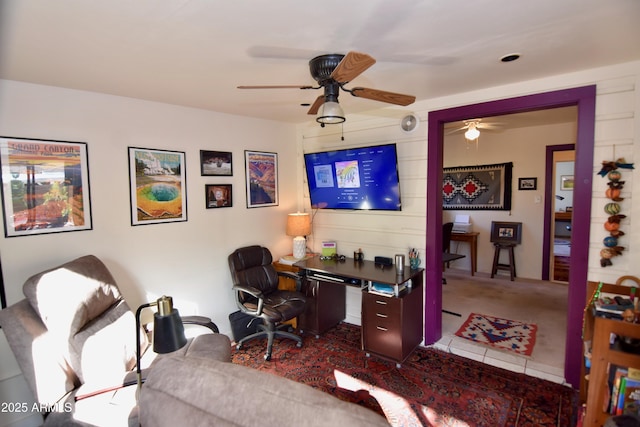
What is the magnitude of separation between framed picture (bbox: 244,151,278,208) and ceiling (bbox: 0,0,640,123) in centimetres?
115

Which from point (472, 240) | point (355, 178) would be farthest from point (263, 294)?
point (472, 240)

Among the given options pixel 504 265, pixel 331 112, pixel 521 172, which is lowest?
pixel 504 265

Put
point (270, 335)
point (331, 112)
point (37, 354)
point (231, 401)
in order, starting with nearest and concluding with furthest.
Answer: point (231, 401) → point (37, 354) → point (331, 112) → point (270, 335)

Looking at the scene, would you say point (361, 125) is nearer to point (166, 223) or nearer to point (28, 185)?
point (166, 223)

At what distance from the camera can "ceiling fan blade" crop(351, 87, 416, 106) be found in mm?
1954

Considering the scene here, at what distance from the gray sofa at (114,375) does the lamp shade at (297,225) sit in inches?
67.0

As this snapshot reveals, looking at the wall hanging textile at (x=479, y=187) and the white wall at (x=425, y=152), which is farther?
the wall hanging textile at (x=479, y=187)

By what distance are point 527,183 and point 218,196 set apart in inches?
183

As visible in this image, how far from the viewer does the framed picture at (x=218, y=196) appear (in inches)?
127

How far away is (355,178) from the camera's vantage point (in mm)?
3492

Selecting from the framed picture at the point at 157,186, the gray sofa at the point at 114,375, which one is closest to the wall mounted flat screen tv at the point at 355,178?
the framed picture at the point at 157,186

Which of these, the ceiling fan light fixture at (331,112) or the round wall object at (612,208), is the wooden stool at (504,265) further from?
the ceiling fan light fixture at (331,112)

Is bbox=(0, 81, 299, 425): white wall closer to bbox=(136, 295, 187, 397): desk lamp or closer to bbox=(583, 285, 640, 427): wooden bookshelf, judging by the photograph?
bbox=(136, 295, 187, 397): desk lamp

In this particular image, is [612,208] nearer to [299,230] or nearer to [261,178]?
[299,230]
